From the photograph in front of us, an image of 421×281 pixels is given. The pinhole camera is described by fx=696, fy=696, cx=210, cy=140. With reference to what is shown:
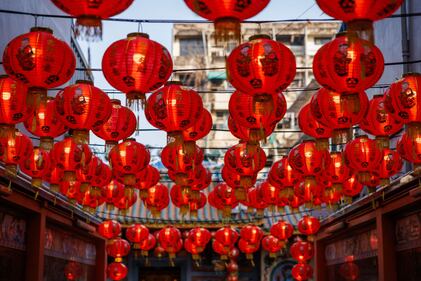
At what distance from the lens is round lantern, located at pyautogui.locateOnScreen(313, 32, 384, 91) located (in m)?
7.25

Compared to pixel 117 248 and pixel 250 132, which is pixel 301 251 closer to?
pixel 117 248

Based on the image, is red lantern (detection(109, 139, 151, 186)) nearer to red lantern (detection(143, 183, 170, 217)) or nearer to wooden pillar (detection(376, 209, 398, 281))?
red lantern (detection(143, 183, 170, 217))

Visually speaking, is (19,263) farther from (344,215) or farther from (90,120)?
(344,215)

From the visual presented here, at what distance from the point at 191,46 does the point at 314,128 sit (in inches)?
1349

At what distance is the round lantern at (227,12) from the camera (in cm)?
613

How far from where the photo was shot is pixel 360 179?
33.7 ft

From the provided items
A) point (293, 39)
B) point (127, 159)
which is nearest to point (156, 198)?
point (127, 159)

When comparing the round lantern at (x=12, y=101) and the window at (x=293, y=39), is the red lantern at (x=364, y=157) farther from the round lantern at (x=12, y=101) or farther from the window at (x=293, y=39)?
the window at (x=293, y=39)

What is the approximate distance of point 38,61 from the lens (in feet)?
24.7

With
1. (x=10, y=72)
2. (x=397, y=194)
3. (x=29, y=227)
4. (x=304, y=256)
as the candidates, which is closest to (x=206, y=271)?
(x=304, y=256)

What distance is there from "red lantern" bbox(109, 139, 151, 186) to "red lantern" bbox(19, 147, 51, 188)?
1.03 metres

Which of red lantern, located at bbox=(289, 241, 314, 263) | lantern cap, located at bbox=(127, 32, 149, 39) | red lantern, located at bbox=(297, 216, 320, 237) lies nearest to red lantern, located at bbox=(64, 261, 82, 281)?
red lantern, located at bbox=(297, 216, 320, 237)

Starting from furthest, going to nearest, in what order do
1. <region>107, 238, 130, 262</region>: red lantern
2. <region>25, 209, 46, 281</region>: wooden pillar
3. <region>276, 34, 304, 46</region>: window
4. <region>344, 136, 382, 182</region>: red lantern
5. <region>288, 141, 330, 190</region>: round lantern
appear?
<region>276, 34, 304, 46</region>: window
<region>107, 238, 130, 262</region>: red lantern
<region>25, 209, 46, 281</region>: wooden pillar
<region>288, 141, 330, 190</region>: round lantern
<region>344, 136, 382, 182</region>: red lantern

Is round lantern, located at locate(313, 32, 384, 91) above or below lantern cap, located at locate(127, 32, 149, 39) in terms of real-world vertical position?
below
